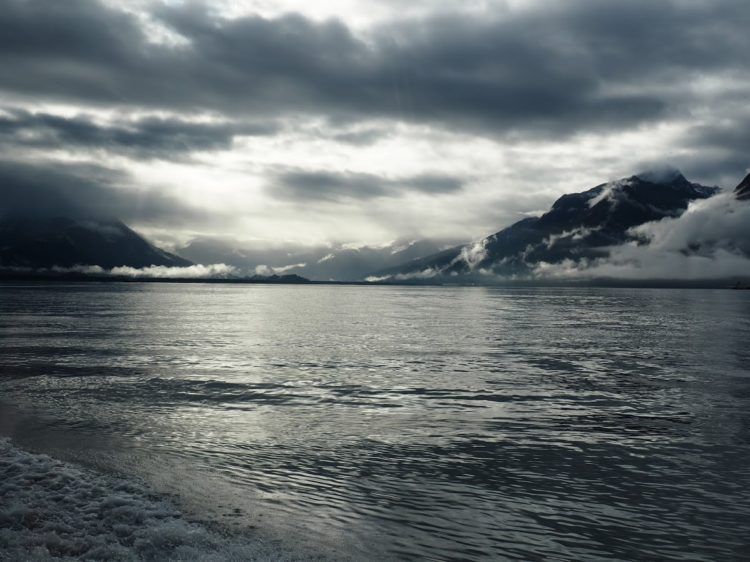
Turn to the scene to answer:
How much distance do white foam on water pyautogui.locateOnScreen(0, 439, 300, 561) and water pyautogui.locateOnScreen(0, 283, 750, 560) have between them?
76 cm

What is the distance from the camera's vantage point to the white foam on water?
12266 mm

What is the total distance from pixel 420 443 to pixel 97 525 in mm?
11629

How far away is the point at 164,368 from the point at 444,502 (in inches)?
1214

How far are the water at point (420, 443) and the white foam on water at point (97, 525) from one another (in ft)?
2.51

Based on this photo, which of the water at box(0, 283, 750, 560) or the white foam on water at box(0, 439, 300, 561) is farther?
the water at box(0, 283, 750, 560)

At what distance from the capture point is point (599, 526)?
1394 cm

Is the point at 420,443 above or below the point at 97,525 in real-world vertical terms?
below

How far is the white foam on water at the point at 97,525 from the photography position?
40.2ft

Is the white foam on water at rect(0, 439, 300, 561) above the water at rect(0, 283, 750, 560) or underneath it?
above

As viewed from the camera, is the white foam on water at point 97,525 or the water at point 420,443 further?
the water at point 420,443

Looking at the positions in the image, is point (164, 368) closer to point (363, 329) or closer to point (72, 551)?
point (72, 551)

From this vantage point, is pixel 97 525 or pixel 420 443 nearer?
pixel 97 525

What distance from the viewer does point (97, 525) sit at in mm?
13781

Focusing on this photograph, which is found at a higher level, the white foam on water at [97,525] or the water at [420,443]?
the white foam on water at [97,525]
